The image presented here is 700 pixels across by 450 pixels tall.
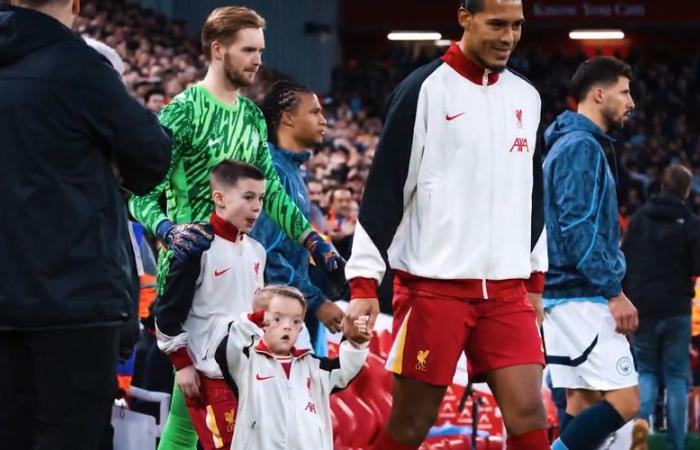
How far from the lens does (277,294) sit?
591 cm

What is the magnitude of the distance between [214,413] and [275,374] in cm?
27

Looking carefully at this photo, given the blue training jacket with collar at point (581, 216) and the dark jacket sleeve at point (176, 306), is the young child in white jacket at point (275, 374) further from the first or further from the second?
the blue training jacket with collar at point (581, 216)

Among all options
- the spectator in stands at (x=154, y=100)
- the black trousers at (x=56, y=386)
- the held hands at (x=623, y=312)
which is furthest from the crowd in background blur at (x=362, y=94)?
the black trousers at (x=56, y=386)

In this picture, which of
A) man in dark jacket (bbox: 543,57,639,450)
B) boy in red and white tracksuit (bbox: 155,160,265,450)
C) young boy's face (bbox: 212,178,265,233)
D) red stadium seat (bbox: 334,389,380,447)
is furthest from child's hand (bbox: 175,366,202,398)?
red stadium seat (bbox: 334,389,380,447)

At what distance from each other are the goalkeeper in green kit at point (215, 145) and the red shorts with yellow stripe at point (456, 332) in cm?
58

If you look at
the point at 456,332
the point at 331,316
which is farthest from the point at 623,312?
the point at 456,332

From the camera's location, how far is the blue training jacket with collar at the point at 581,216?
7031 millimetres

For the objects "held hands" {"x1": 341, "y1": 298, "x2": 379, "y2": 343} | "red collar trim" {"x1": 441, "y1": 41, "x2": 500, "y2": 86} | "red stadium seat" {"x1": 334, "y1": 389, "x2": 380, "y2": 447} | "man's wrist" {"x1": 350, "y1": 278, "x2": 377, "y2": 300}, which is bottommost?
"red stadium seat" {"x1": 334, "y1": 389, "x2": 380, "y2": 447}

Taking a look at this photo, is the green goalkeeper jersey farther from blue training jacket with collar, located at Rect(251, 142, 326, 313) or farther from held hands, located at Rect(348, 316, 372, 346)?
held hands, located at Rect(348, 316, 372, 346)

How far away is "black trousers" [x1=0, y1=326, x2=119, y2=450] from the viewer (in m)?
4.09

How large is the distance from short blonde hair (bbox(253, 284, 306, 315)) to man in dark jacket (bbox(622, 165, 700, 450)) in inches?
224

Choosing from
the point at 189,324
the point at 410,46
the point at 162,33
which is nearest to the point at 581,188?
the point at 189,324

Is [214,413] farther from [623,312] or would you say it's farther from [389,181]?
[623,312]

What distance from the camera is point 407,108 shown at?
5438 millimetres
